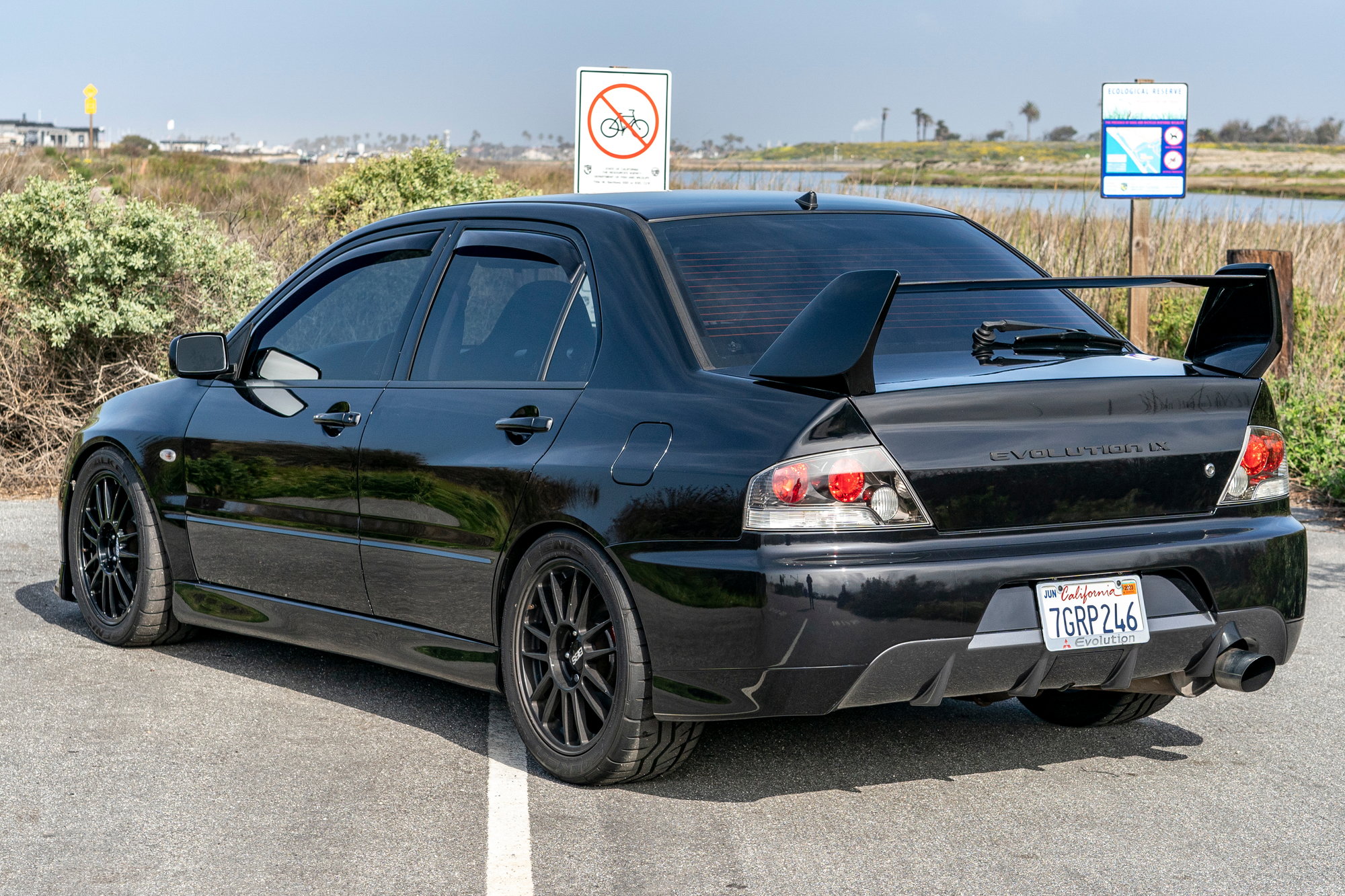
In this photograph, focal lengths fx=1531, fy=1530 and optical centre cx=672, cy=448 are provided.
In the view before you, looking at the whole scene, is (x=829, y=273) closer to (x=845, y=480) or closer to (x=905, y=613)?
(x=845, y=480)

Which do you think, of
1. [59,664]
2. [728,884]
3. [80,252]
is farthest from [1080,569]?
[80,252]

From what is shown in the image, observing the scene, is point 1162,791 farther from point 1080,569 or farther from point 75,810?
point 75,810

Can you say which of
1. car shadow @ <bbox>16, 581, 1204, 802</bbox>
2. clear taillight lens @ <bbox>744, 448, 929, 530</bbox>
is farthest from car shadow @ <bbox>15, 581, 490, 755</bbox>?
clear taillight lens @ <bbox>744, 448, 929, 530</bbox>

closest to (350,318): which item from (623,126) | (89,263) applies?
(89,263)

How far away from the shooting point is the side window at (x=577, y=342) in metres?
4.49

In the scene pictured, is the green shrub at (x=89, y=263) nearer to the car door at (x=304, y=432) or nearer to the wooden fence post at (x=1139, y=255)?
the car door at (x=304, y=432)

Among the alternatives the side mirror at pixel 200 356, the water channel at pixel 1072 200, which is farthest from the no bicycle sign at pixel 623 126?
the side mirror at pixel 200 356

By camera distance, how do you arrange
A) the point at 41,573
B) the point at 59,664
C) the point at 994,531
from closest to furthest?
the point at 994,531 → the point at 59,664 → the point at 41,573

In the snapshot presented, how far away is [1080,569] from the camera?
3.92 metres

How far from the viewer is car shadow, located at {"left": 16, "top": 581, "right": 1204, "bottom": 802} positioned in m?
4.50

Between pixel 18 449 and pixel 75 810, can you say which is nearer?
pixel 75 810

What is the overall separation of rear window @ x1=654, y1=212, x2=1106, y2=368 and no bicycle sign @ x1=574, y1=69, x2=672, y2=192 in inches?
261

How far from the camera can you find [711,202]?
4934 millimetres

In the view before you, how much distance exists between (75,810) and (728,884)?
1859 millimetres
